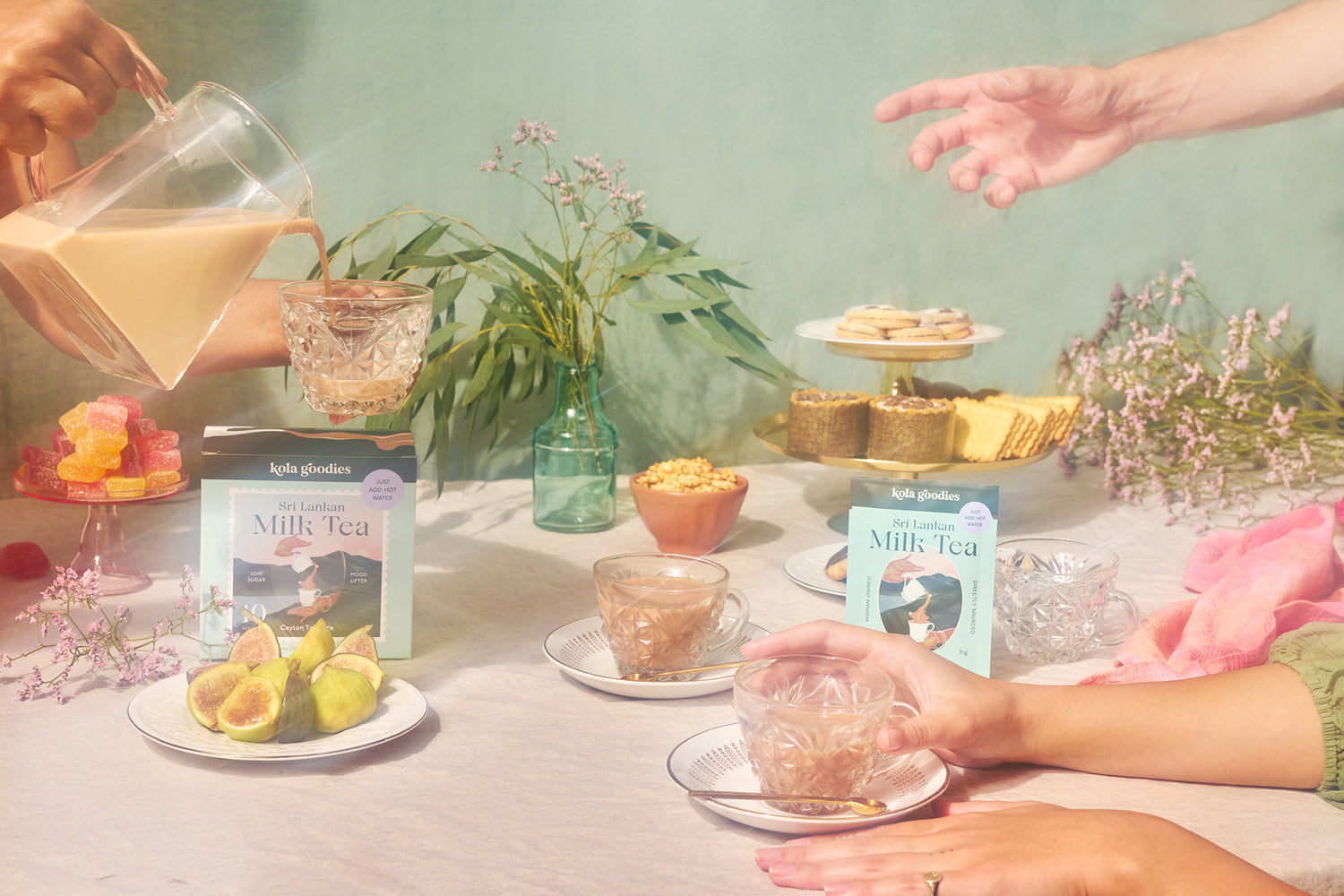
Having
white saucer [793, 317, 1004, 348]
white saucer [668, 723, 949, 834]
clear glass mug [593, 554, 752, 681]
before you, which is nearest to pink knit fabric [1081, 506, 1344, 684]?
white saucer [668, 723, 949, 834]

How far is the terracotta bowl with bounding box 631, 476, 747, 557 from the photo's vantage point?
1.47 m

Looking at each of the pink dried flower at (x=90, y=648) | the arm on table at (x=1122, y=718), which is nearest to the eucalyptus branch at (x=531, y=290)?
the pink dried flower at (x=90, y=648)

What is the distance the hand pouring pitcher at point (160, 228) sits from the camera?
78cm

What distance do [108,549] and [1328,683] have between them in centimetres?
124

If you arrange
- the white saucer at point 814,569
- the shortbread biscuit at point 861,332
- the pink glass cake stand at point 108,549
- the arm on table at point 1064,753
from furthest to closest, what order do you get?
the shortbread biscuit at point 861,332, the white saucer at point 814,569, the pink glass cake stand at point 108,549, the arm on table at point 1064,753

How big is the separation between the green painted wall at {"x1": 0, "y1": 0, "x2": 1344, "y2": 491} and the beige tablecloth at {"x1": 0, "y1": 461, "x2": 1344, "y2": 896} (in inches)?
30.1

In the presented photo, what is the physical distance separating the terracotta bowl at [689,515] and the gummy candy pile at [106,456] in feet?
1.90

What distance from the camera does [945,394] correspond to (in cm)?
178

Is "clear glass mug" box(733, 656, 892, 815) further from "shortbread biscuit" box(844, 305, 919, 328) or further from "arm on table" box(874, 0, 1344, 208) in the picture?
"arm on table" box(874, 0, 1344, 208)

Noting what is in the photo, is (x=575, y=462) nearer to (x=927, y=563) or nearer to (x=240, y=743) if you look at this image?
(x=927, y=563)

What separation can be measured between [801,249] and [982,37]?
1.76 ft

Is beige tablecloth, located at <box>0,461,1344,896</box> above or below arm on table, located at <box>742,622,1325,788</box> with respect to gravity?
below

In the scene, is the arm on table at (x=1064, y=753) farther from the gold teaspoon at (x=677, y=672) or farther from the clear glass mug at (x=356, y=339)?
the clear glass mug at (x=356, y=339)

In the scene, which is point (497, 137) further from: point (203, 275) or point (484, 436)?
point (203, 275)
